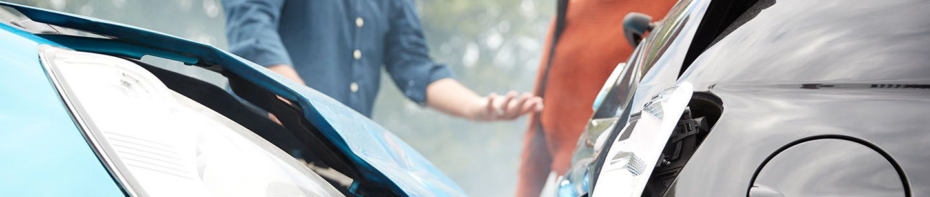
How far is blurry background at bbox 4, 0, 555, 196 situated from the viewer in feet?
12.4

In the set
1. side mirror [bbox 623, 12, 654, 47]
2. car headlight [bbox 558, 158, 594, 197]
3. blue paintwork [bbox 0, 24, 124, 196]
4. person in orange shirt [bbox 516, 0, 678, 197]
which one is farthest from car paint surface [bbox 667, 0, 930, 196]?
person in orange shirt [bbox 516, 0, 678, 197]

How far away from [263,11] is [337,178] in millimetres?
2192

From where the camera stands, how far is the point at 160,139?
1.07 meters

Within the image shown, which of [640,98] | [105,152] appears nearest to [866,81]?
[640,98]

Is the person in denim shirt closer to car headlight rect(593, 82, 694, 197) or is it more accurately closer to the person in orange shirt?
the person in orange shirt

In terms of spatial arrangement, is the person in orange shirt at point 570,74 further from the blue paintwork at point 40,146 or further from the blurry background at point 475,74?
the blue paintwork at point 40,146

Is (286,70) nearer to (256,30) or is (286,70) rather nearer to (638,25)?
(256,30)

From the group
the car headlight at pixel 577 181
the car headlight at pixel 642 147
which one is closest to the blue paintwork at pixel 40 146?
the car headlight at pixel 642 147

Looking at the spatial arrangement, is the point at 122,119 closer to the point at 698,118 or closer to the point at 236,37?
the point at 698,118

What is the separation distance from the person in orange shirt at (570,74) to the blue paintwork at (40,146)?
7.28 ft

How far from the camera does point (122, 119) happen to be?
3.51ft

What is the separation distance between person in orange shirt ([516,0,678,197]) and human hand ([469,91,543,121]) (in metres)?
0.04

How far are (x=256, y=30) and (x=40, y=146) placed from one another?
2.45 metres

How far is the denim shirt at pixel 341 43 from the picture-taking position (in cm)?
340
